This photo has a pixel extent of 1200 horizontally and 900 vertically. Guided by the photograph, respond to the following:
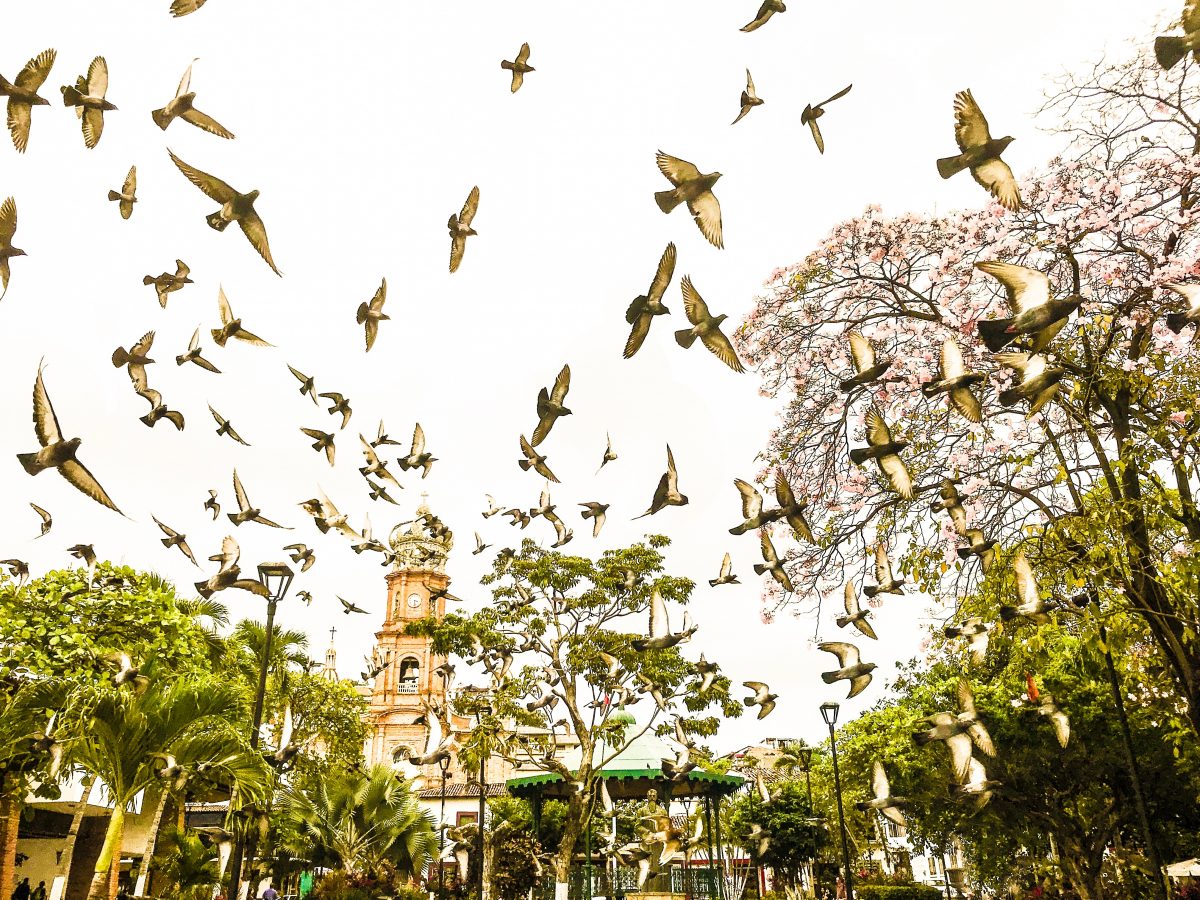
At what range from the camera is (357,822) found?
2161 cm

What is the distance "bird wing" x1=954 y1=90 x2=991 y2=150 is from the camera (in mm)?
4660

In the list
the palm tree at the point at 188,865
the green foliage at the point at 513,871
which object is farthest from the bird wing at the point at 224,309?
the green foliage at the point at 513,871

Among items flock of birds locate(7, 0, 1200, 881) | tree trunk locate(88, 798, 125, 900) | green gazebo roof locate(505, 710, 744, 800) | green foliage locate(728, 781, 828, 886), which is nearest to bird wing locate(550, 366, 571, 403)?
flock of birds locate(7, 0, 1200, 881)

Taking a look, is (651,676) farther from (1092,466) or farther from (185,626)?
(1092,466)

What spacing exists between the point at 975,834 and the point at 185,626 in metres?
20.4

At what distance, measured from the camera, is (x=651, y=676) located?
62.8 feet

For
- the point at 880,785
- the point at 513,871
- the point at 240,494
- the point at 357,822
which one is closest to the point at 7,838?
the point at 357,822

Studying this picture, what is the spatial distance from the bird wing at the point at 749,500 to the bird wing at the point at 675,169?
8.91ft

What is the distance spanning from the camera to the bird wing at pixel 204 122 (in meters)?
4.52

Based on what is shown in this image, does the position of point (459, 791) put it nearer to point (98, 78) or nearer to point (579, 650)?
point (579, 650)

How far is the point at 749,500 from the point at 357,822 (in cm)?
1899

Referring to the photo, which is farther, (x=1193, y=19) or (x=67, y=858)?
(x=67, y=858)

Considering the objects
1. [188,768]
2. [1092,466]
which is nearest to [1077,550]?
[1092,466]

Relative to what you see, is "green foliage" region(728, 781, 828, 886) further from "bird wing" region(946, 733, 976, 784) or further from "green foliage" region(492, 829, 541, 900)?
"bird wing" region(946, 733, 976, 784)
